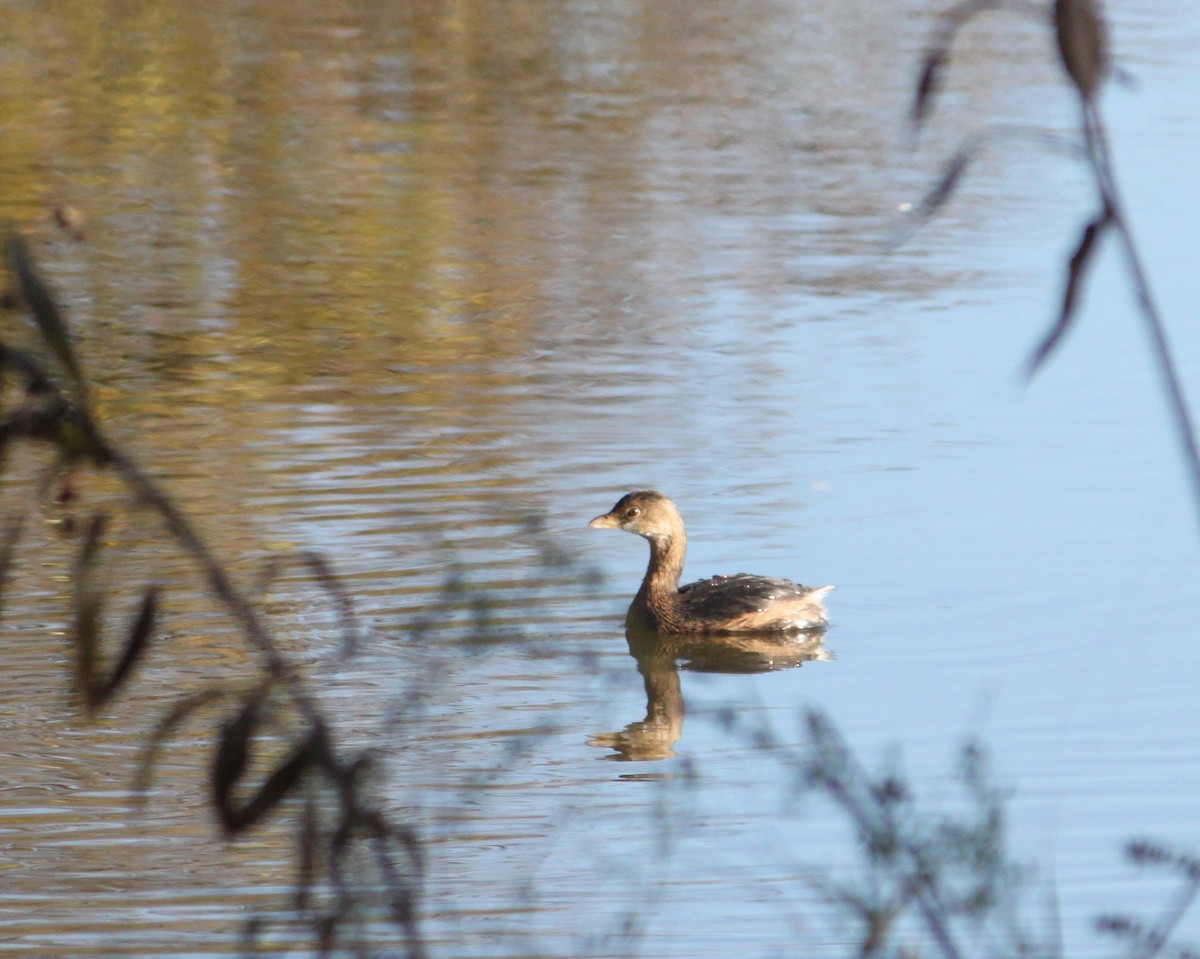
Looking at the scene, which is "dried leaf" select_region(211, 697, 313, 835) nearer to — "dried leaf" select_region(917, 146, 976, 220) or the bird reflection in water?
"dried leaf" select_region(917, 146, 976, 220)

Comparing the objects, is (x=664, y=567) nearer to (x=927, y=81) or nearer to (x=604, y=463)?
(x=604, y=463)

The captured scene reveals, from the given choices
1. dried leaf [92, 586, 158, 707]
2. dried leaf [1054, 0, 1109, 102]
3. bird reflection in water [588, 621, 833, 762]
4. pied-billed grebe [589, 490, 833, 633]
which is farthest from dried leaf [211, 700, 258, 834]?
pied-billed grebe [589, 490, 833, 633]

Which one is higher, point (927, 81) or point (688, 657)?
point (927, 81)

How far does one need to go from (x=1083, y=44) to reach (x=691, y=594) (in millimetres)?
7083

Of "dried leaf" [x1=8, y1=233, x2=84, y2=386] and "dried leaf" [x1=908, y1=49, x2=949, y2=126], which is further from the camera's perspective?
"dried leaf" [x1=908, y1=49, x2=949, y2=126]

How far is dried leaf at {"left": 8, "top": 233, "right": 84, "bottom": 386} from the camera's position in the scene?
180 cm

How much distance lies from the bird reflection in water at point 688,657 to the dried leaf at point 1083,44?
228 inches

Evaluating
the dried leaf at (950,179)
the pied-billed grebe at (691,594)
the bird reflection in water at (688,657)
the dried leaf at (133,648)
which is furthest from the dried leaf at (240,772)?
the pied-billed grebe at (691,594)

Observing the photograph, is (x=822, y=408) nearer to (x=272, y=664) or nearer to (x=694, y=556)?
(x=694, y=556)

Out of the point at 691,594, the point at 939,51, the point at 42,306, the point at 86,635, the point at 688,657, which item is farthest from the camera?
the point at 691,594

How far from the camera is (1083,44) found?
1824mm

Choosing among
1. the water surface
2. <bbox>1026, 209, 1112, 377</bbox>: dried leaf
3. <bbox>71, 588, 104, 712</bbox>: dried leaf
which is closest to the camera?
<bbox>1026, 209, 1112, 377</bbox>: dried leaf

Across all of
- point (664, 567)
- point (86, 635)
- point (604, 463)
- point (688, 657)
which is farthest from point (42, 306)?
point (604, 463)

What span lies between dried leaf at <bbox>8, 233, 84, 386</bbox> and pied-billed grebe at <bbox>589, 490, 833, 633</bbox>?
21.5ft
